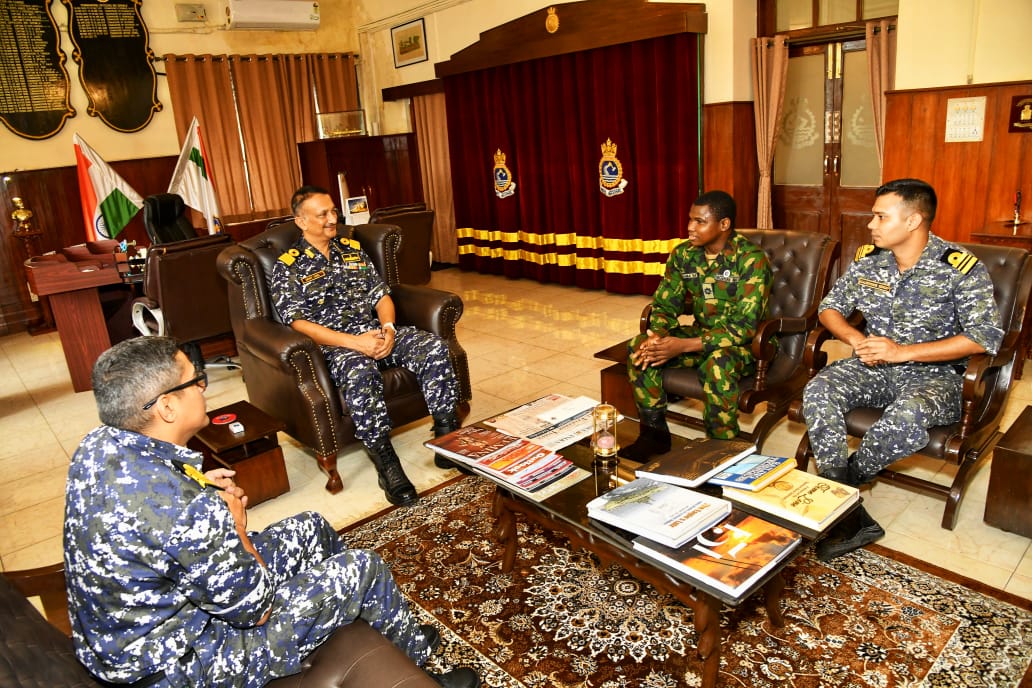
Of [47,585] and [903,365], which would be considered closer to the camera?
[47,585]

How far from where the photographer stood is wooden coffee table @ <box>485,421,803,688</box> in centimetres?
168

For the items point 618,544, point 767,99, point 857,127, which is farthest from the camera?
point 767,99

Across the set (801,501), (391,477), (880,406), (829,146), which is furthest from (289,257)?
(829,146)

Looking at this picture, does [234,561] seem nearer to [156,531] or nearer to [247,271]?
[156,531]

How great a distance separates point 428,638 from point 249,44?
284 inches

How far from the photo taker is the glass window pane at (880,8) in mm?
4484

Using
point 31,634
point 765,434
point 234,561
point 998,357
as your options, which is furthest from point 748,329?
point 31,634

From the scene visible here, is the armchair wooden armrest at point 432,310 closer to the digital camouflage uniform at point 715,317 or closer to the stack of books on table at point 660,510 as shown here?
the digital camouflage uniform at point 715,317

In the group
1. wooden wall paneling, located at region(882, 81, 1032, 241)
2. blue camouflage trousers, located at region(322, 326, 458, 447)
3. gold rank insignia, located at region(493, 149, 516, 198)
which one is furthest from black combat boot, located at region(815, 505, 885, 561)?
gold rank insignia, located at region(493, 149, 516, 198)

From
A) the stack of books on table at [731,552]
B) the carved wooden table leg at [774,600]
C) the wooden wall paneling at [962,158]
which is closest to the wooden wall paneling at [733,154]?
the wooden wall paneling at [962,158]

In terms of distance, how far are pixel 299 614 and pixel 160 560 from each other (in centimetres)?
34

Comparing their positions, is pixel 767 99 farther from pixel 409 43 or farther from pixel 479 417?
pixel 409 43

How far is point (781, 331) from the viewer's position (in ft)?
9.73

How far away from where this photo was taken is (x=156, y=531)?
1.31 metres
